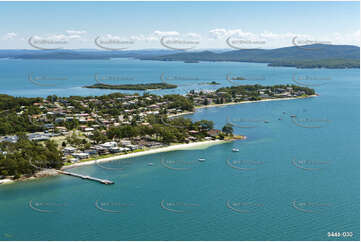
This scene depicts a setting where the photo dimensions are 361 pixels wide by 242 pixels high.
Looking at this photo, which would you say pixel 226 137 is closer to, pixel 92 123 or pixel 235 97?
pixel 92 123

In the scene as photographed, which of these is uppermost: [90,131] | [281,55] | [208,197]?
[281,55]

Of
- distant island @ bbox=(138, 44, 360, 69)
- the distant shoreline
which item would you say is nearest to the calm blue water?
the distant shoreline

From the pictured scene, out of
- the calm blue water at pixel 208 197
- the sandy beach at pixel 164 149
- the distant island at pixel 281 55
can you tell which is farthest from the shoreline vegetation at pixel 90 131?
the distant island at pixel 281 55

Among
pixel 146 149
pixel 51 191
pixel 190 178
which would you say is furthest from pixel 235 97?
pixel 51 191

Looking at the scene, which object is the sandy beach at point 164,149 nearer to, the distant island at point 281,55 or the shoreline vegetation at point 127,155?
the shoreline vegetation at point 127,155

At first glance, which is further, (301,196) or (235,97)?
(235,97)

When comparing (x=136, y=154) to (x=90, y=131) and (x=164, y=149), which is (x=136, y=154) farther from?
(x=90, y=131)

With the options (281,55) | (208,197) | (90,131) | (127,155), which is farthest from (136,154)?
(281,55)

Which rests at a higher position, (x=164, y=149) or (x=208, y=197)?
(x=164, y=149)
